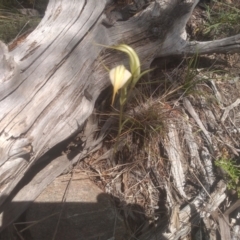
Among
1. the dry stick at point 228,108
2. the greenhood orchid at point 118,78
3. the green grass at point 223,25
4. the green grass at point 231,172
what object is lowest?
the green grass at point 231,172

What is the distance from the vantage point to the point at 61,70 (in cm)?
171

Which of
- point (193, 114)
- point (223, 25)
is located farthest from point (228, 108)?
point (223, 25)

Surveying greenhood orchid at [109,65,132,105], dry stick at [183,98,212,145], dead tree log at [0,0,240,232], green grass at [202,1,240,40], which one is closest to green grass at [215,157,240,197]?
dry stick at [183,98,212,145]

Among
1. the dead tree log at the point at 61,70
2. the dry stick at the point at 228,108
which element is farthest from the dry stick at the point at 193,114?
the dead tree log at the point at 61,70

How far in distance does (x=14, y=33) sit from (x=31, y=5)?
16.1 inches

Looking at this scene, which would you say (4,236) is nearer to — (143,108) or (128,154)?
(128,154)

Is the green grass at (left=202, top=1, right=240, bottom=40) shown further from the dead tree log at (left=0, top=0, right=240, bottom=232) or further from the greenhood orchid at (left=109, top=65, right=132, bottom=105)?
the greenhood orchid at (left=109, top=65, right=132, bottom=105)

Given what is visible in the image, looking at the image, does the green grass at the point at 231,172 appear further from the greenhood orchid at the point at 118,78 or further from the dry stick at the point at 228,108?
the greenhood orchid at the point at 118,78

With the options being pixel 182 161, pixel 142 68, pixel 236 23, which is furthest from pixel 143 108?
pixel 236 23

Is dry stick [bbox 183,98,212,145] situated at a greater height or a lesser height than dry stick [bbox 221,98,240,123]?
greater

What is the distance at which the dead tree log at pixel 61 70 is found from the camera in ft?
5.13

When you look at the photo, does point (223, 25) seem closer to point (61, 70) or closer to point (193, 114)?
point (193, 114)

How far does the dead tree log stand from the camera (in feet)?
5.13

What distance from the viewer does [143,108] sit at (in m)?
2.13
